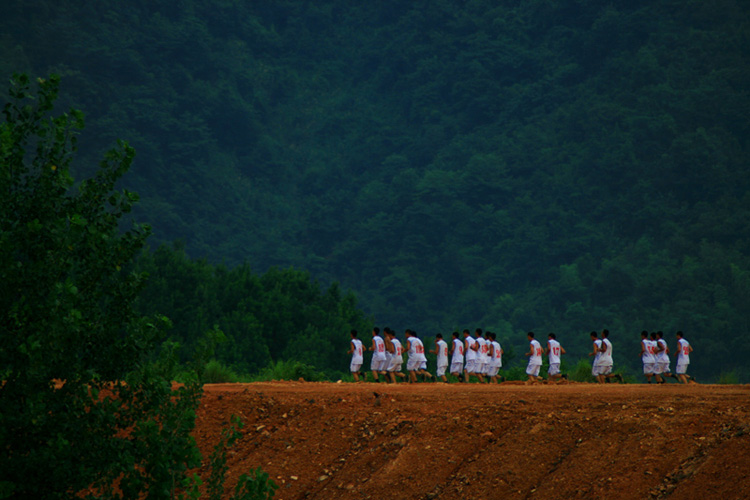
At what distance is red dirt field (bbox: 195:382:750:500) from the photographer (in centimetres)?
1267

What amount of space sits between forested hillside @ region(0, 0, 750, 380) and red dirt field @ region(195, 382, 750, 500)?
4095 cm

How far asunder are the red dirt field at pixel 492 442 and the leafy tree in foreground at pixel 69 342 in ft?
21.8

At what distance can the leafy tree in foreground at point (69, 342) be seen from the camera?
743 centimetres

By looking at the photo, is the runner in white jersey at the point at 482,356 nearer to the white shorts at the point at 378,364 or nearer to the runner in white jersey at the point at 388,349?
the runner in white jersey at the point at 388,349

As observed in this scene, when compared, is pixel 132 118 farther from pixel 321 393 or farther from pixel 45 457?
pixel 45 457

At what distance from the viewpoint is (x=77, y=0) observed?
74.6m

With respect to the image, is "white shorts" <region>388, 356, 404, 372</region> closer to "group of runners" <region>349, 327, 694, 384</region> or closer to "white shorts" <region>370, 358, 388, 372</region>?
"group of runners" <region>349, 327, 694, 384</region>

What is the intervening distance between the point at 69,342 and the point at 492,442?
8.54 meters

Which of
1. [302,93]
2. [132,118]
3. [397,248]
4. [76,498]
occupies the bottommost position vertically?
[76,498]

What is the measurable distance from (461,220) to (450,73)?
1676cm

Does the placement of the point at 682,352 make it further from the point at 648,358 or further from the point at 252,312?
the point at 252,312

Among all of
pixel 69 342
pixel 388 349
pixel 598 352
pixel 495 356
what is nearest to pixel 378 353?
pixel 388 349

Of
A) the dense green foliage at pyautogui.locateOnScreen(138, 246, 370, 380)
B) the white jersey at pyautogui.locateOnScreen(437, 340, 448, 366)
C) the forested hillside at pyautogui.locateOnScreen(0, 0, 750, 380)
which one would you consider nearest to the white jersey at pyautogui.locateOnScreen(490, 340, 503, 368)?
the white jersey at pyautogui.locateOnScreen(437, 340, 448, 366)

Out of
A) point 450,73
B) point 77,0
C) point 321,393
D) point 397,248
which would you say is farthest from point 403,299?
point 321,393
